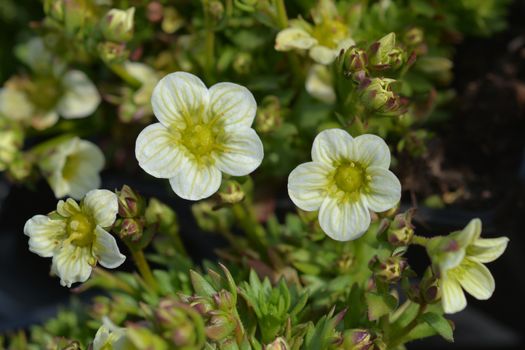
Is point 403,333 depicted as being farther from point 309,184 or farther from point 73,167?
point 73,167

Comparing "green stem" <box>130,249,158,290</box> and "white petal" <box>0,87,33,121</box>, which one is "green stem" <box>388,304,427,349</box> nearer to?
"green stem" <box>130,249,158,290</box>

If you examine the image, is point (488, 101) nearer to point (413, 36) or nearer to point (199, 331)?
point (413, 36)

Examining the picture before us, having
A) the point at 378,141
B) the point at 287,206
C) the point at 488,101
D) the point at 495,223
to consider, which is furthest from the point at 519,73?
the point at 378,141

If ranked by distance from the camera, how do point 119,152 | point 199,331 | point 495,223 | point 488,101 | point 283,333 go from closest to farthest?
point 199,331
point 283,333
point 495,223
point 488,101
point 119,152

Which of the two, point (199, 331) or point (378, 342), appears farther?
point (378, 342)

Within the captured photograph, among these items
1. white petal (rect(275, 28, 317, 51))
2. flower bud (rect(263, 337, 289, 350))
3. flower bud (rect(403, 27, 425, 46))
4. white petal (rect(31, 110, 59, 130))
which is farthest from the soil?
white petal (rect(31, 110, 59, 130))

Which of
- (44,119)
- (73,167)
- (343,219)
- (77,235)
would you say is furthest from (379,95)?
(44,119)

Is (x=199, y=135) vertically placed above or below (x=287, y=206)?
above
